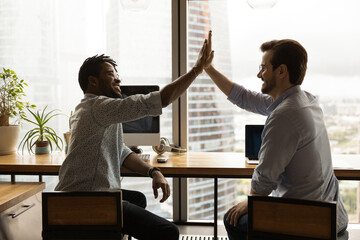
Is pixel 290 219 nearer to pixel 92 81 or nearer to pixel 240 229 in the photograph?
pixel 240 229

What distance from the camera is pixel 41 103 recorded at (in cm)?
344

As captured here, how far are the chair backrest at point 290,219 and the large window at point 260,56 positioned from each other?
6.02ft

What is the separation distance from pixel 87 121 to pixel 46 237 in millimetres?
556

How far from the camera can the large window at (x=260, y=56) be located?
310 centimetres

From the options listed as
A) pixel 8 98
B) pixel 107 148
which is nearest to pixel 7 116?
pixel 8 98

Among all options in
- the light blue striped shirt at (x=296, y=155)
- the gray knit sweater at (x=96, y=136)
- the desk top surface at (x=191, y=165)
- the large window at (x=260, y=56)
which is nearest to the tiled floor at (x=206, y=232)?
the large window at (x=260, y=56)

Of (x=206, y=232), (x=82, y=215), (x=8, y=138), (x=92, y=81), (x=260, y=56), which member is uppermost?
(x=260, y=56)

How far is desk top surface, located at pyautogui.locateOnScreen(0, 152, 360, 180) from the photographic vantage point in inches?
91.6

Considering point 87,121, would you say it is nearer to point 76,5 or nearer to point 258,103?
point 258,103

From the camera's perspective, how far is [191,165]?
7.93 feet

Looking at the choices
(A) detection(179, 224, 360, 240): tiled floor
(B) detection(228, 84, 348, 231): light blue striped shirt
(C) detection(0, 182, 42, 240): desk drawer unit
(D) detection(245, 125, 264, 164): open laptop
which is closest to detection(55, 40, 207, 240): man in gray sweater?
(B) detection(228, 84, 348, 231): light blue striped shirt

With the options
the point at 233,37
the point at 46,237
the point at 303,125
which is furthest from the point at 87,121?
the point at 233,37

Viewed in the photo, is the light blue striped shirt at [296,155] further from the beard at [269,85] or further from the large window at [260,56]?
the large window at [260,56]

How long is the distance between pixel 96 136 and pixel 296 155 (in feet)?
3.07
